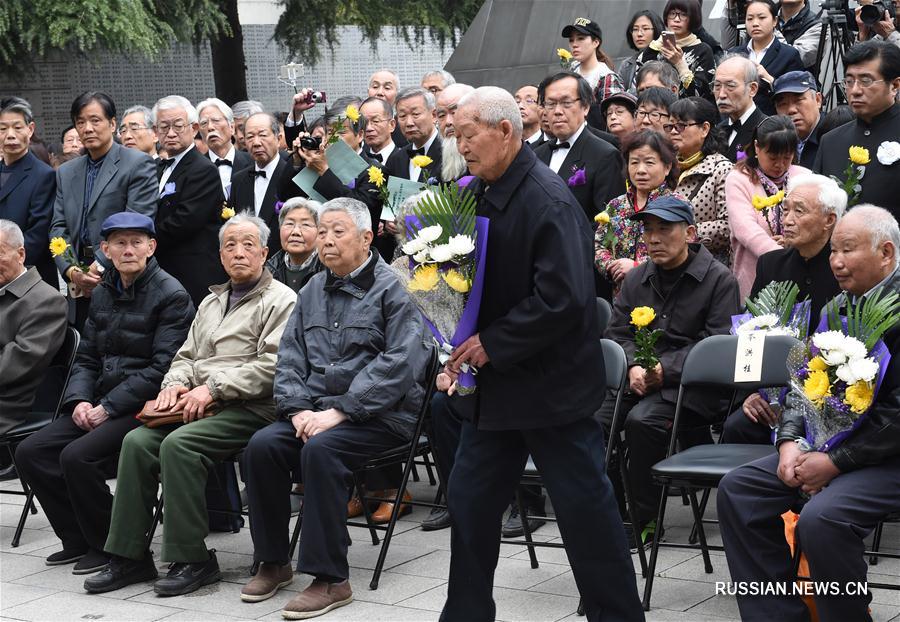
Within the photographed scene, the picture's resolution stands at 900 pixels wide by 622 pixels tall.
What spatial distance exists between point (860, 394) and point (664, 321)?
1661 mm

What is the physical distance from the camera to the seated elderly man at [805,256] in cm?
550

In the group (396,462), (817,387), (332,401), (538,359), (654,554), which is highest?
(538,359)

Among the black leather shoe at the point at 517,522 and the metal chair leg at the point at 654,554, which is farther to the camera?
the black leather shoe at the point at 517,522

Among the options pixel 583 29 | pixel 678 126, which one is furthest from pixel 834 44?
pixel 678 126

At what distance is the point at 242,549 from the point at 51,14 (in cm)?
952

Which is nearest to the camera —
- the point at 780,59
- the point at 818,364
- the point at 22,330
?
the point at 818,364

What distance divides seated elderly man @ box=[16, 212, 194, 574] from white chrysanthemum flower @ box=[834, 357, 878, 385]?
3.67 meters

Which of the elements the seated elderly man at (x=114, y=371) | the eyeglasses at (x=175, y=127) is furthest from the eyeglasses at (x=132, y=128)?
the seated elderly man at (x=114, y=371)

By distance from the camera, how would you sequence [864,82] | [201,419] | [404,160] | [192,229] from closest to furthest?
1. [201,419]
2. [864,82]
3. [192,229]
4. [404,160]

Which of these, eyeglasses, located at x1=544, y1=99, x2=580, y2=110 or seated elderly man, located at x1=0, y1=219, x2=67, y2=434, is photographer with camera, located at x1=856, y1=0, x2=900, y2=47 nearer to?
eyeglasses, located at x1=544, y1=99, x2=580, y2=110

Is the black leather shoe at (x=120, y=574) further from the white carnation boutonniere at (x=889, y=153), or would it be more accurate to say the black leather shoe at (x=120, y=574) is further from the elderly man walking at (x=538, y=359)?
the white carnation boutonniere at (x=889, y=153)

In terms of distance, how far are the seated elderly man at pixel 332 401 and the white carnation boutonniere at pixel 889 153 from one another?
2602 mm

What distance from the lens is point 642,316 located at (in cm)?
580

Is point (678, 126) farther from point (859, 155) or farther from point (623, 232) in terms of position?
point (859, 155)
